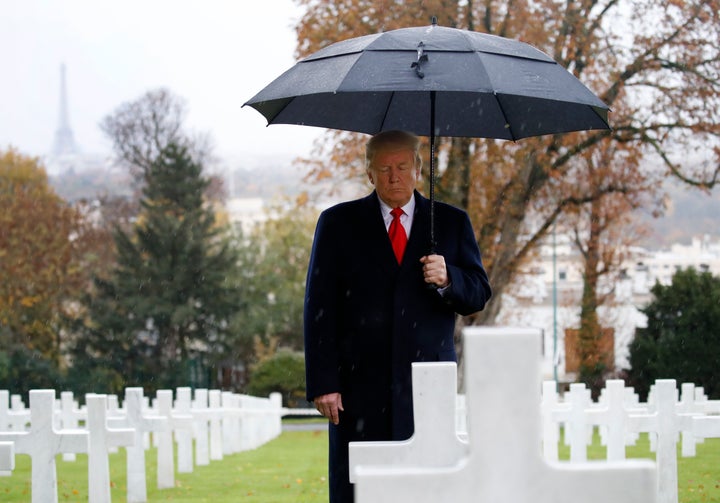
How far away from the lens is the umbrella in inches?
220

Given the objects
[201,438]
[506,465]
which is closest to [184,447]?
[201,438]

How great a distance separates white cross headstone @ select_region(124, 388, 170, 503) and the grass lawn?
1.18ft

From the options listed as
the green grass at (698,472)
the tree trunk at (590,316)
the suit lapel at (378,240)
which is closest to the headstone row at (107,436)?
the suit lapel at (378,240)

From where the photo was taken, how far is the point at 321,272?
18.0ft

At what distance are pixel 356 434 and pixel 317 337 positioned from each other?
458mm

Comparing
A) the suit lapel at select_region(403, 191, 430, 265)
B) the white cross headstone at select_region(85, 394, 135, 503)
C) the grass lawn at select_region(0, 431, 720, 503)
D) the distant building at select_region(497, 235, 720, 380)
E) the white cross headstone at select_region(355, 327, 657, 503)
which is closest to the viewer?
the white cross headstone at select_region(355, 327, 657, 503)

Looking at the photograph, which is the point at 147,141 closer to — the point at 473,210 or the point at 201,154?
the point at 201,154

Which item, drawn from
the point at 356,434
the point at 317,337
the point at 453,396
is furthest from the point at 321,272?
the point at 453,396

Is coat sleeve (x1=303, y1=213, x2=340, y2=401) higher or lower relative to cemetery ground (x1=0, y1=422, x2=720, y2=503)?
higher

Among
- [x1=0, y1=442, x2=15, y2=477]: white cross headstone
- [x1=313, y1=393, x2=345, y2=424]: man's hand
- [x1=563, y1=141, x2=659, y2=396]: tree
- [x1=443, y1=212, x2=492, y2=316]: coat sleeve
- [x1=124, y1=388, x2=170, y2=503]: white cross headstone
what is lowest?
[x1=124, y1=388, x2=170, y2=503]: white cross headstone

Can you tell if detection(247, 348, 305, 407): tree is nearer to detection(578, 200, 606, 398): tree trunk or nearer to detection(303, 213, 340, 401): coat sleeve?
detection(578, 200, 606, 398): tree trunk

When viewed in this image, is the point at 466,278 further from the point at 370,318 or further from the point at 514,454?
the point at 514,454

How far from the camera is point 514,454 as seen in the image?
244 cm

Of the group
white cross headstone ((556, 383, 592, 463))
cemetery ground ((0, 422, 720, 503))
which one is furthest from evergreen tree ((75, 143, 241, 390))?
white cross headstone ((556, 383, 592, 463))
